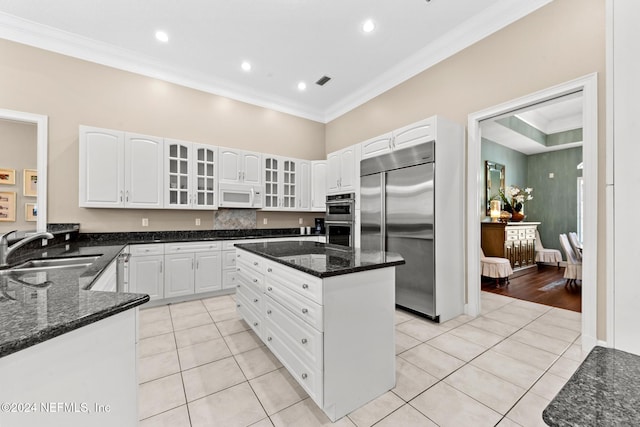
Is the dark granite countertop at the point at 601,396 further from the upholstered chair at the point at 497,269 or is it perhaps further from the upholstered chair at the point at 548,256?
the upholstered chair at the point at 548,256

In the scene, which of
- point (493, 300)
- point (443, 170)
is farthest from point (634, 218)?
point (493, 300)

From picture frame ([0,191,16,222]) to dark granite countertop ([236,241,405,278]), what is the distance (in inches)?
121

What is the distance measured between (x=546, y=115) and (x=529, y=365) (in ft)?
19.2

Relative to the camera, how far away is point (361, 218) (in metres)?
3.89

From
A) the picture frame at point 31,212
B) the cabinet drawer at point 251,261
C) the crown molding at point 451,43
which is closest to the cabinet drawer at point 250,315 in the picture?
the cabinet drawer at point 251,261

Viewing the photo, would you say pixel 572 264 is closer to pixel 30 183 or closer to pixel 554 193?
pixel 554 193

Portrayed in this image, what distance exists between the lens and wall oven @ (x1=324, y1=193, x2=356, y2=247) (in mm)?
4148

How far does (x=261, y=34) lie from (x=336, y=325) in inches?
140

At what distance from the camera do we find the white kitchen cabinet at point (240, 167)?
429 centimetres

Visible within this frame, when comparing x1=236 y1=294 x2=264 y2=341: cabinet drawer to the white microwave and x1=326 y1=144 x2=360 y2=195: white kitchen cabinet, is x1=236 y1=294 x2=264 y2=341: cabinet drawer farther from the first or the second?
x1=326 y1=144 x2=360 y2=195: white kitchen cabinet

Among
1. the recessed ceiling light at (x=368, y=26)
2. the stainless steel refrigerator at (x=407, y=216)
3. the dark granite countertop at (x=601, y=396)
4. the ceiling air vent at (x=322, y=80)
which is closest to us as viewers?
the dark granite countertop at (x=601, y=396)

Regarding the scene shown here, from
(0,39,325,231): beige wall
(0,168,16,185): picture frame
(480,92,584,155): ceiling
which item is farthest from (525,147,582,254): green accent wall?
(0,168,16,185): picture frame

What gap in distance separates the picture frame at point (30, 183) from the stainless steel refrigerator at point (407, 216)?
4220 millimetres

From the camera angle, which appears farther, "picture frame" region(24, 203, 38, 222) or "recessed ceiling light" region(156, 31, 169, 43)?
→ "recessed ceiling light" region(156, 31, 169, 43)
